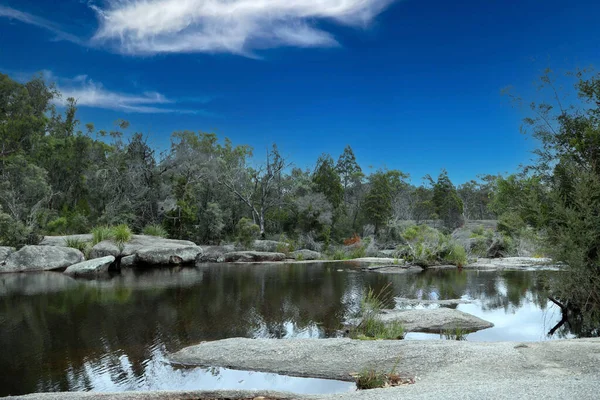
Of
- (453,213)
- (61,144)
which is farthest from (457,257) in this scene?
(61,144)

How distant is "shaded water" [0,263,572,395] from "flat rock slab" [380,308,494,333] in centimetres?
54

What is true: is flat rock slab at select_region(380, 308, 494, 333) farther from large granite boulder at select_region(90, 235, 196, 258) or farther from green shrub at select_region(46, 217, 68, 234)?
green shrub at select_region(46, 217, 68, 234)

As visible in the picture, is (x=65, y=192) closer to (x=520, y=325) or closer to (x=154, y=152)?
(x=154, y=152)

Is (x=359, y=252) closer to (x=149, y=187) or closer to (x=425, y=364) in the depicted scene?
(x=149, y=187)

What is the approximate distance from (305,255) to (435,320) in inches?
992

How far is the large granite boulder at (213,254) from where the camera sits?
34.9 meters

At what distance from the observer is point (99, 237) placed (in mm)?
29656

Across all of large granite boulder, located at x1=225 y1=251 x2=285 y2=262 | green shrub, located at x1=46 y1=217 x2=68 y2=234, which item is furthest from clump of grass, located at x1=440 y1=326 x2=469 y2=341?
green shrub, located at x1=46 y1=217 x2=68 y2=234

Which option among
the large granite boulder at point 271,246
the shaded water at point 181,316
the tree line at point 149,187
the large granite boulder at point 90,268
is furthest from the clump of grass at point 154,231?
the shaded water at point 181,316

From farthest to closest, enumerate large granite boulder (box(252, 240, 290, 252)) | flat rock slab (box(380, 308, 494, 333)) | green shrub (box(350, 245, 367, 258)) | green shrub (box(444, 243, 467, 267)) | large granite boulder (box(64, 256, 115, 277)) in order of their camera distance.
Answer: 1. green shrub (box(350, 245, 367, 258))
2. large granite boulder (box(252, 240, 290, 252))
3. green shrub (box(444, 243, 467, 267))
4. large granite boulder (box(64, 256, 115, 277))
5. flat rock slab (box(380, 308, 494, 333))

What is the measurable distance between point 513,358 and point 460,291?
11838mm

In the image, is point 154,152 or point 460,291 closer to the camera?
point 460,291

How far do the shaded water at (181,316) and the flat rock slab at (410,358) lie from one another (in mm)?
438

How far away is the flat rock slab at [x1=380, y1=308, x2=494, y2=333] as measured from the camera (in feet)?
38.2
